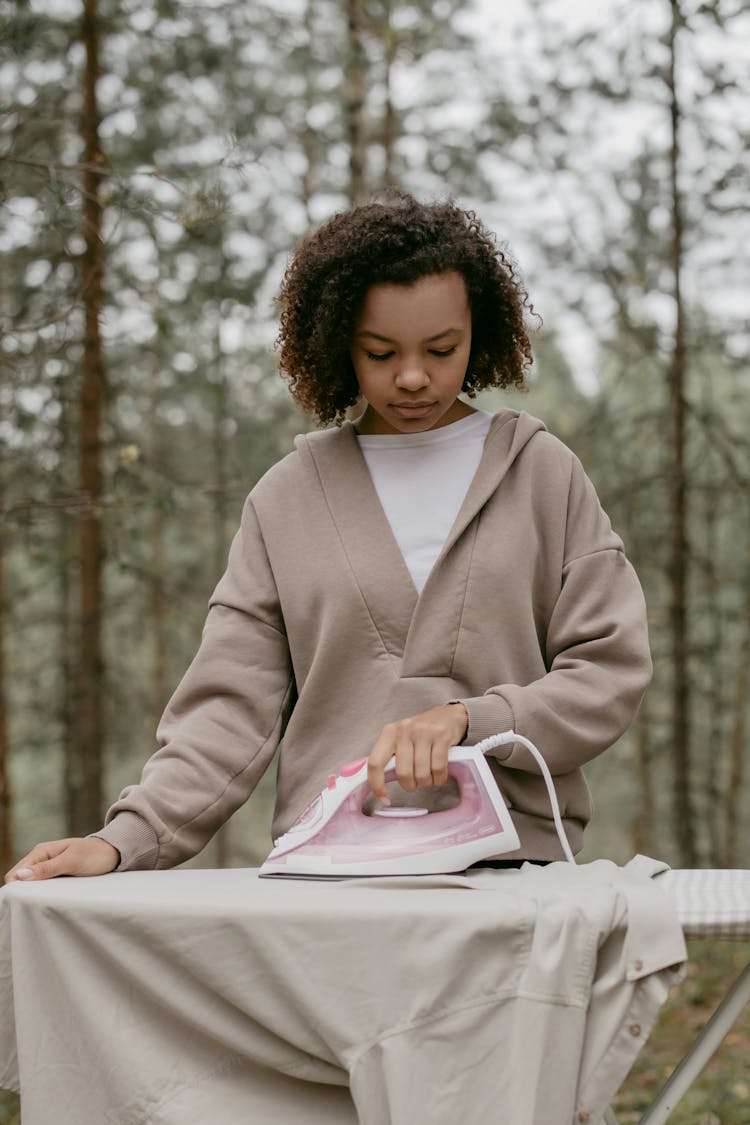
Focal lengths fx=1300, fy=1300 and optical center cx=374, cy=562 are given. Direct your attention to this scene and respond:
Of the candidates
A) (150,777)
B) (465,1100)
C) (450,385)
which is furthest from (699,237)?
(465,1100)

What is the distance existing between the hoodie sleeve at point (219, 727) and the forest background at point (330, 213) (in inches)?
78.0

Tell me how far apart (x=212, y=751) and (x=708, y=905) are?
86 centimetres

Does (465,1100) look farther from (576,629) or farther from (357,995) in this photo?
(576,629)

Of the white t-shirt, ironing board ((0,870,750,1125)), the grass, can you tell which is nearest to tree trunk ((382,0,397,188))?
the grass

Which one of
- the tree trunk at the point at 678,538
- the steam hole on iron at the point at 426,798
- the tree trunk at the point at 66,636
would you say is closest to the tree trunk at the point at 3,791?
the tree trunk at the point at 66,636

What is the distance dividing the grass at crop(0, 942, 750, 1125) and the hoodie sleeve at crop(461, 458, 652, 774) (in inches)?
90.0

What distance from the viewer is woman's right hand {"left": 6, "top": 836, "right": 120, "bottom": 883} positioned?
6.10ft

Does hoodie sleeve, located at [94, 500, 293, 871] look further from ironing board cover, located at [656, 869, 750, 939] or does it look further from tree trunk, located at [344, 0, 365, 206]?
tree trunk, located at [344, 0, 365, 206]

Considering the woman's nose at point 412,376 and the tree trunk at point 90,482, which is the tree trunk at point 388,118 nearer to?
the tree trunk at point 90,482

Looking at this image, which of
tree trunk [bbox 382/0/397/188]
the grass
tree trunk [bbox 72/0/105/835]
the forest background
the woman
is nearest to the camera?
the woman

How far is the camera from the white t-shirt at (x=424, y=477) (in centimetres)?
220

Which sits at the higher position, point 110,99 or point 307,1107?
point 110,99

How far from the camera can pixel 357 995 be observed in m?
1.56

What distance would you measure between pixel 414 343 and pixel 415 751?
2.22 ft
